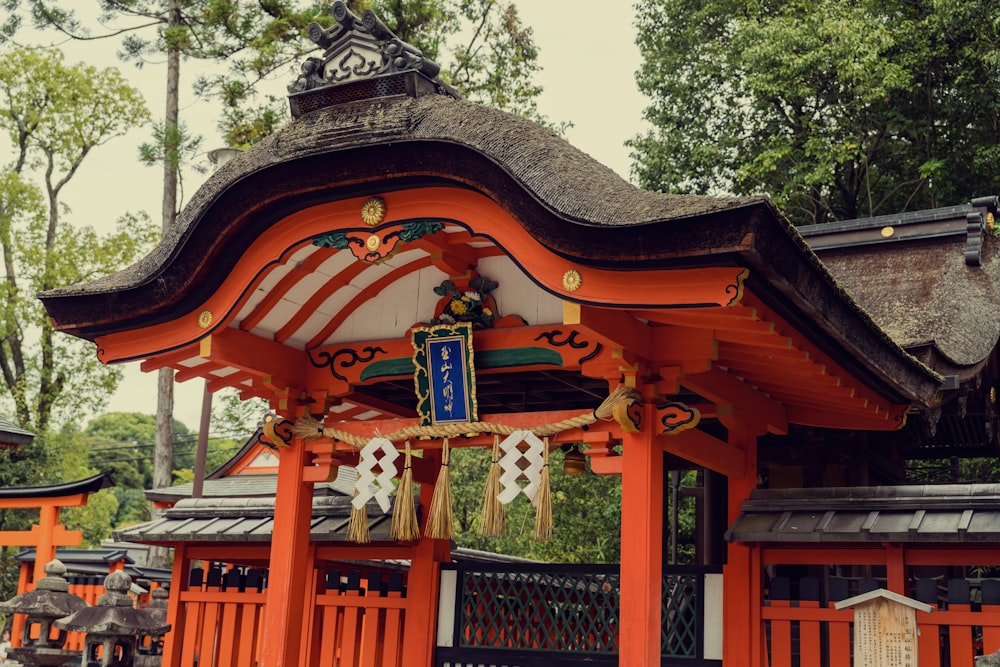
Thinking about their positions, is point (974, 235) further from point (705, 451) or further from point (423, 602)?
point (423, 602)

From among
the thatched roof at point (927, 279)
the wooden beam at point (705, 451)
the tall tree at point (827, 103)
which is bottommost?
the wooden beam at point (705, 451)

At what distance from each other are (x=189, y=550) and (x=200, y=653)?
3.50 ft

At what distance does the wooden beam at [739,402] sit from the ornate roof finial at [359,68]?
229 cm

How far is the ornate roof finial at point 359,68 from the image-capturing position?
6168 mm

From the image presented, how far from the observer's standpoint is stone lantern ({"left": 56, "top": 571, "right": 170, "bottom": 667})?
643 centimetres

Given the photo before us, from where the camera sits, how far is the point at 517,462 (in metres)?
6.20

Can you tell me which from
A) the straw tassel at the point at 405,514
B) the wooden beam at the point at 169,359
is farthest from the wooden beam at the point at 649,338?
the wooden beam at the point at 169,359

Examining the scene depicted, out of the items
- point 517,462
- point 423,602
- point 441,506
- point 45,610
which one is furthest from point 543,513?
point 45,610

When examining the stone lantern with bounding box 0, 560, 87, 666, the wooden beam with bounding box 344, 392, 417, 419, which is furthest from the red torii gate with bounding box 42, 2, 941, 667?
the stone lantern with bounding box 0, 560, 87, 666

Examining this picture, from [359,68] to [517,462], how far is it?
2523 millimetres

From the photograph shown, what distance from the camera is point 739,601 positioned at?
6.34m

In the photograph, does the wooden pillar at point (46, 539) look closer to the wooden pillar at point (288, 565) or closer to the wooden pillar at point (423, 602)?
the wooden pillar at point (288, 565)

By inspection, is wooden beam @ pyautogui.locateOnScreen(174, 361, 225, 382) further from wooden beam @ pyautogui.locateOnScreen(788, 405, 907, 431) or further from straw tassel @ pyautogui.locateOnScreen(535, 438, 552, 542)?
wooden beam @ pyautogui.locateOnScreen(788, 405, 907, 431)

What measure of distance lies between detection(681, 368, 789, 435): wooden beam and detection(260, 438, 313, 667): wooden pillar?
2.78 m
